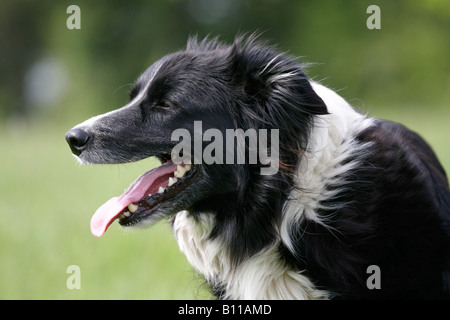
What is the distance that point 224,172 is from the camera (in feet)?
10.4

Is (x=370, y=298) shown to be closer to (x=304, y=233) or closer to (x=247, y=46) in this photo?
(x=304, y=233)

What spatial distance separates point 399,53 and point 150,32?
33.3 feet

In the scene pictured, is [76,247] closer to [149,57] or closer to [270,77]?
[270,77]

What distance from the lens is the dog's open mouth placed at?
317cm

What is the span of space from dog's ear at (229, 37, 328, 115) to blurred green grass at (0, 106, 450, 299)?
0.98 m

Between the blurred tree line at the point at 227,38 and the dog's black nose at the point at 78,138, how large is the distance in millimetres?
16259

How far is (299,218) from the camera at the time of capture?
3016 mm

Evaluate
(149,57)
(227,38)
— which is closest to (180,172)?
(227,38)

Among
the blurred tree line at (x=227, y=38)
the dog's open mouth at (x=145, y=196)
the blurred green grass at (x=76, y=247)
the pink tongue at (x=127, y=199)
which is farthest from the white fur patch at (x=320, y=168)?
the blurred tree line at (x=227, y=38)

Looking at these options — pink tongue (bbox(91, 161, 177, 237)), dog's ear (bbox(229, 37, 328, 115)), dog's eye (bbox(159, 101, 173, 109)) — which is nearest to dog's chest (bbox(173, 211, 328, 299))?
pink tongue (bbox(91, 161, 177, 237))

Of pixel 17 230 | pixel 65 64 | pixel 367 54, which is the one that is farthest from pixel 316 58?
pixel 17 230

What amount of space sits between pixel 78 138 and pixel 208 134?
0.74m

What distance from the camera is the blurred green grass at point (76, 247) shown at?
15.9 ft

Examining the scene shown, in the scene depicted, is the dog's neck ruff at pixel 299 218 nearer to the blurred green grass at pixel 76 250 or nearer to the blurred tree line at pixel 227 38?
the blurred green grass at pixel 76 250
